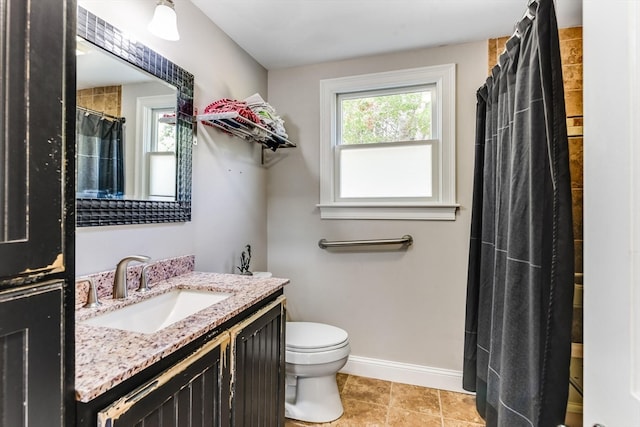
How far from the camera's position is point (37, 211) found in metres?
0.49

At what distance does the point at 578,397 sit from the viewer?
105cm

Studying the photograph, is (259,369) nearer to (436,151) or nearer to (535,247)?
(535,247)

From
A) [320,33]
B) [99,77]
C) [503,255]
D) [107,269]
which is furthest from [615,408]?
[320,33]

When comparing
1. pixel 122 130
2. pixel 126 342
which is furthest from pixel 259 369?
pixel 122 130

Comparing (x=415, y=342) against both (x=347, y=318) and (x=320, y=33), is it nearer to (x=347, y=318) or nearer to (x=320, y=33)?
(x=347, y=318)

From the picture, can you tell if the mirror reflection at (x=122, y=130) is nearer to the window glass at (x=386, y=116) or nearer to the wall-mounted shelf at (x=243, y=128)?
the wall-mounted shelf at (x=243, y=128)

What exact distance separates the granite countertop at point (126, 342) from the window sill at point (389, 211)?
3.79 ft

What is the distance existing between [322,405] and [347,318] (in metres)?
0.67

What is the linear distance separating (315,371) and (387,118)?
69.1 inches

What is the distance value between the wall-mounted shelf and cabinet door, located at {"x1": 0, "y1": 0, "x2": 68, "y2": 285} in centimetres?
118

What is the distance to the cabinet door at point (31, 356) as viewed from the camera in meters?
0.45

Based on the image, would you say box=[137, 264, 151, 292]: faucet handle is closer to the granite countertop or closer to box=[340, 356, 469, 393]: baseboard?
the granite countertop

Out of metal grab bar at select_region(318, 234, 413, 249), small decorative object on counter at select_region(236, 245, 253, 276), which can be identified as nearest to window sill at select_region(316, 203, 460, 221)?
metal grab bar at select_region(318, 234, 413, 249)

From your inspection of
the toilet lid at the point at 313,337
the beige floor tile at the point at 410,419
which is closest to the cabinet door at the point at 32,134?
the toilet lid at the point at 313,337
